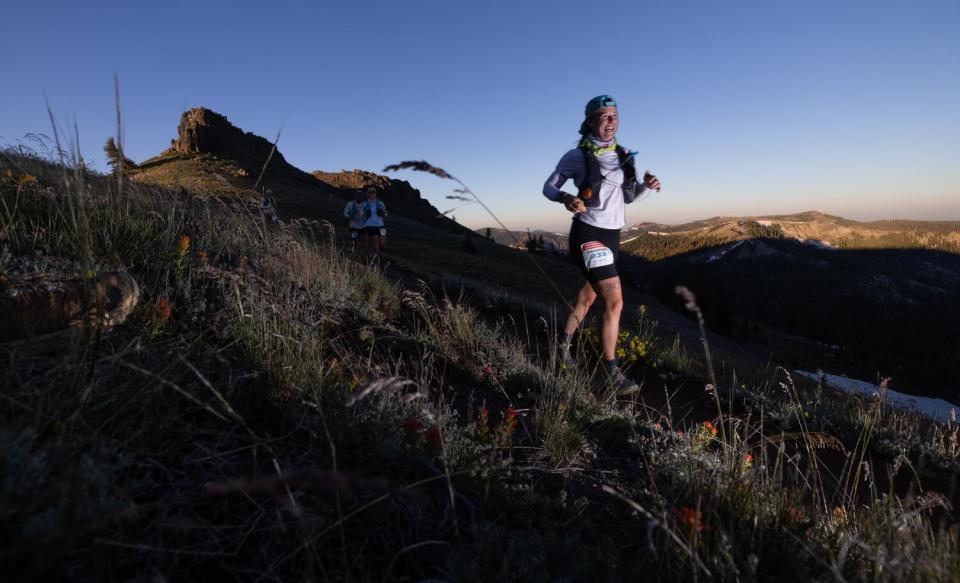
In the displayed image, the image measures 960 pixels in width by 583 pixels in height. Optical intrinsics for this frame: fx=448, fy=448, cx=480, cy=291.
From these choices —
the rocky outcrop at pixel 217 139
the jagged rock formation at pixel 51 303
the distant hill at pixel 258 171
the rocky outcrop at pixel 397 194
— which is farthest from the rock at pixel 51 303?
the rocky outcrop at pixel 397 194

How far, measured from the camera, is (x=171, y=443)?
136 cm

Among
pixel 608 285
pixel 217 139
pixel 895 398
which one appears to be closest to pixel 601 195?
pixel 608 285

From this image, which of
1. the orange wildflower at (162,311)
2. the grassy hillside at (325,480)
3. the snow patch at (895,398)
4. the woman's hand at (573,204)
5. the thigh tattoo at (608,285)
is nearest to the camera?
the grassy hillside at (325,480)

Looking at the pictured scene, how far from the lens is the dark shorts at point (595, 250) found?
144 inches

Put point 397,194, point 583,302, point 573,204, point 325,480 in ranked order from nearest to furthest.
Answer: point 325,480 → point 573,204 → point 583,302 → point 397,194

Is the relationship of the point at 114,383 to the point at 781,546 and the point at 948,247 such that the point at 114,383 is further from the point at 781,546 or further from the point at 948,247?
the point at 948,247

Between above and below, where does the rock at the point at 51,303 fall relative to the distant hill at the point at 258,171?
below

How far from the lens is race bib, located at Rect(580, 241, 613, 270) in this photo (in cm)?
365

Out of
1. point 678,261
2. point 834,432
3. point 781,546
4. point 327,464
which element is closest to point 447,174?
point 327,464

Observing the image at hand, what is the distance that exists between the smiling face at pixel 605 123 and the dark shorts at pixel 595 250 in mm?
745

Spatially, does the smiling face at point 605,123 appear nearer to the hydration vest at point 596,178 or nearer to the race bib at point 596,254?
the hydration vest at point 596,178

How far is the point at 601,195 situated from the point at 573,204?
1.56 feet

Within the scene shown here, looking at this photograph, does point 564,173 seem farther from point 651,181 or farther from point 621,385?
point 621,385

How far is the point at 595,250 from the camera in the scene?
3.68m
